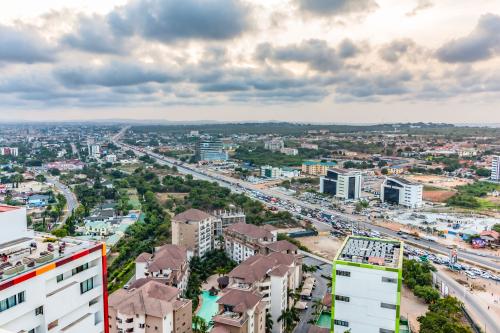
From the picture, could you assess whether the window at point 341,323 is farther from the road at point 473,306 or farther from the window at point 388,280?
the road at point 473,306

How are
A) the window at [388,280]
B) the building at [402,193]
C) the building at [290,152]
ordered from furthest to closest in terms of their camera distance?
1. the building at [290,152]
2. the building at [402,193]
3. the window at [388,280]

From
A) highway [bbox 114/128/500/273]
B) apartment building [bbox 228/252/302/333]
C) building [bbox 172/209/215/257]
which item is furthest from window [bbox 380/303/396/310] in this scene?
highway [bbox 114/128/500/273]

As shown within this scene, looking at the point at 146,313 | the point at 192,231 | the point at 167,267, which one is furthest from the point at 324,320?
the point at 192,231

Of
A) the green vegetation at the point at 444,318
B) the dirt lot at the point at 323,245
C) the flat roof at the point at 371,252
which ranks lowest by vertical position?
the dirt lot at the point at 323,245

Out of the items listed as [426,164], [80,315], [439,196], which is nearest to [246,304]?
[80,315]

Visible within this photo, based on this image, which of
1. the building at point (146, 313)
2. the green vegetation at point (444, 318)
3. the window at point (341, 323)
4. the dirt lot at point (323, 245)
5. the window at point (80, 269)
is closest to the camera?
the window at point (80, 269)

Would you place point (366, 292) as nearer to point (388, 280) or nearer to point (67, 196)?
point (388, 280)

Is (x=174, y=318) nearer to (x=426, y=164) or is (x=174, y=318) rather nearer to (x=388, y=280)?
(x=388, y=280)

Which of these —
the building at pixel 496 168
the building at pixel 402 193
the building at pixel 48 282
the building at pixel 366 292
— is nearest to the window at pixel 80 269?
the building at pixel 48 282
